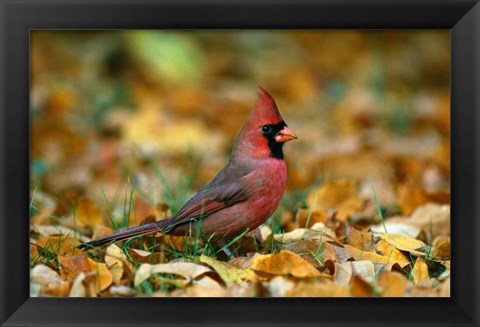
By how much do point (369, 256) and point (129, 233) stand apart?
679 mm

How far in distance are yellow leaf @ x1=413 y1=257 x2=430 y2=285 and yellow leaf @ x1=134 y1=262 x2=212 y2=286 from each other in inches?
22.4

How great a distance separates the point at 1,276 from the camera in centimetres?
208

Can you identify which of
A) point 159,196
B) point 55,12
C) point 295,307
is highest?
point 55,12

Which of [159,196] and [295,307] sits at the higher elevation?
[159,196]

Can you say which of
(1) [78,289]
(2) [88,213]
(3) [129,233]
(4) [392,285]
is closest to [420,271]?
(4) [392,285]

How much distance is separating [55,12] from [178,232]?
0.74 meters

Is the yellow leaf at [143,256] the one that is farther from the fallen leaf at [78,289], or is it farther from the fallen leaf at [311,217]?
the fallen leaf at [311,217]

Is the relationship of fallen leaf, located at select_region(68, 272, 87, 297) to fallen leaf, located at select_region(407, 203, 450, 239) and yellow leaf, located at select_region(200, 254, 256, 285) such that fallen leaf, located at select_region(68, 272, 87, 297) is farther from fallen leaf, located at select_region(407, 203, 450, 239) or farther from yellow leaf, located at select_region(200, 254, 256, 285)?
fallen leaf, located at select_region(407, 203, 450, 239)

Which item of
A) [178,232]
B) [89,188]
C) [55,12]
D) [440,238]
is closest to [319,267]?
[178,232]

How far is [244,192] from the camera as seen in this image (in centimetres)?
246

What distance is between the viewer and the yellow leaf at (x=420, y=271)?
7.63 feet

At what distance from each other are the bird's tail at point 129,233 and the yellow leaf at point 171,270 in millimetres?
242

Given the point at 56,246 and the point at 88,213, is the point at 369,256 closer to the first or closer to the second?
the point at 56,246

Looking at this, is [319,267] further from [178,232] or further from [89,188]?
[89,188]
